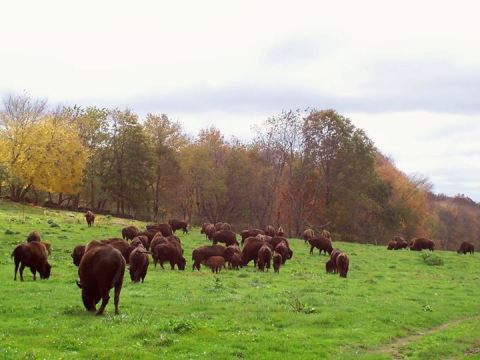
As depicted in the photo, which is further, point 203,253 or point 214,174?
point 214,174

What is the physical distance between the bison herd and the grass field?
0.68 meters

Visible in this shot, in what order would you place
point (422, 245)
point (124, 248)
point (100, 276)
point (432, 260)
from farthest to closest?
1. point (422, 245)
2. point (432, 260)
3. point (124, 248)
4. point (100, 276)

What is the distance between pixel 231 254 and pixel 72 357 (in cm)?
1991

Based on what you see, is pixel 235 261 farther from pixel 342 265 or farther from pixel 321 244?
pixel 321 244

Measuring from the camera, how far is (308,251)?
41875 mm

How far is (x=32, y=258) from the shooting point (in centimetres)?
2114

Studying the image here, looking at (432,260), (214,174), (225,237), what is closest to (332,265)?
(225,237)

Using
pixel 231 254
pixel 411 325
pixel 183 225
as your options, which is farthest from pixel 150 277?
pixel 183 225

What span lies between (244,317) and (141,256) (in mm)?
7192

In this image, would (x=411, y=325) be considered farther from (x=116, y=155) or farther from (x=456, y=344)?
(x=116, y=155)

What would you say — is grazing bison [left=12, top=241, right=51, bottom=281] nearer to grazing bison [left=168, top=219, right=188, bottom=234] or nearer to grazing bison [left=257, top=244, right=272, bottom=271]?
grazing bison [left=257, top=244, right=272, bottom=271]

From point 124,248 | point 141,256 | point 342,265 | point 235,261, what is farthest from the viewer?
point 235,261

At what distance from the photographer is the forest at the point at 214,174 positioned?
63.3m

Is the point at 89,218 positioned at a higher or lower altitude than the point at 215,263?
higher
